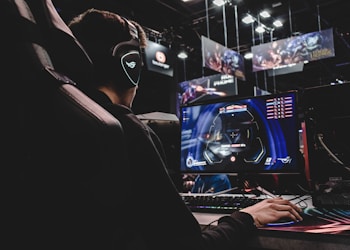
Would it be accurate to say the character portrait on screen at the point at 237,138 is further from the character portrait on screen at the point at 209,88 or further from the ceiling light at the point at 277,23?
the ceiling light at the point at 277,23

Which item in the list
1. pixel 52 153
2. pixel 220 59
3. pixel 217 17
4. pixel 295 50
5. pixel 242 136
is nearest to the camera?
pixel 52 153

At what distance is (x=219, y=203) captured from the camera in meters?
1.40

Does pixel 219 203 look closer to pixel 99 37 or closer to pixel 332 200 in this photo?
pixel 332 200

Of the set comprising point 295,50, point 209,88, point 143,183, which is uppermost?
point 295,50

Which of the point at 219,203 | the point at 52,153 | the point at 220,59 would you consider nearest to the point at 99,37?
the point at 52,153

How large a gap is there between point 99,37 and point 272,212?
84cm

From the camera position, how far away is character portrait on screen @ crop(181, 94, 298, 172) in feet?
5.31

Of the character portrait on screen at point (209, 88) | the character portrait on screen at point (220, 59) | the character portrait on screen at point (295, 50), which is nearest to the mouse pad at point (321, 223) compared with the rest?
the character portrait on screen at point (220, 59)

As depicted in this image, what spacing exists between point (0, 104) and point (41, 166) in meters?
0.13

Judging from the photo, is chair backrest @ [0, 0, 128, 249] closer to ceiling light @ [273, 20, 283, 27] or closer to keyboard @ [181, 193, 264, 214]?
keyboard @ [181, 193, 264, 214]

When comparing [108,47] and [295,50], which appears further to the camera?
[295,50]

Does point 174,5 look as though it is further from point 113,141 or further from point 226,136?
point 113,141

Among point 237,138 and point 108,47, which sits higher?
point 108,47

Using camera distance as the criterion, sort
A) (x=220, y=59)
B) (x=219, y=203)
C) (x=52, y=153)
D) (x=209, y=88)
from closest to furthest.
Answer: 1. (x=52, y=153)
2. (x=219, y=203)
3. (x=220, y=59)
4. (x=209, y=88)
